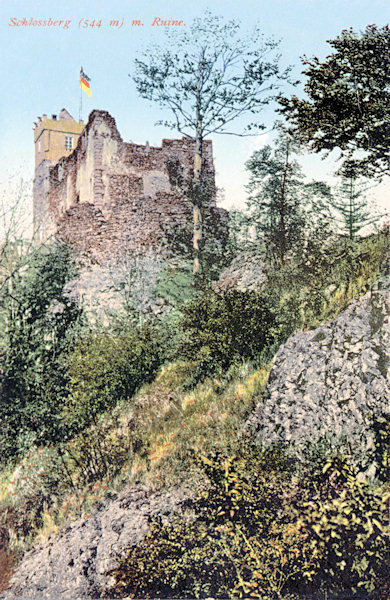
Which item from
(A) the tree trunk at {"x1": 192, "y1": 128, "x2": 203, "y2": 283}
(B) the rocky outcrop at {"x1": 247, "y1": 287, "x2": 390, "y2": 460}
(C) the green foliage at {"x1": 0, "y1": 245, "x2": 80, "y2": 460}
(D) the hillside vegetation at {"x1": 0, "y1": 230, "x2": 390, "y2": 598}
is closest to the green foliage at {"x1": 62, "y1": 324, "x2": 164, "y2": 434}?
(D) the hillside vegetation at {"x1": 0, "y1": 230, "x2": 390, "y2": 598}

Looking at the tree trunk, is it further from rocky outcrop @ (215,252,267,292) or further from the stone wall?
rocky outcrop @ (215,252,267,292)

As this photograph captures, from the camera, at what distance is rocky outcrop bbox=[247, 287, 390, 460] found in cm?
504

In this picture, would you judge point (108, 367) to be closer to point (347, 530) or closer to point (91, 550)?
point (91, 550)

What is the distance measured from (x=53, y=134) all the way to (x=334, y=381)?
185 inches

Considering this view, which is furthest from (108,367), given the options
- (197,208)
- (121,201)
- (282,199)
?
(282,199)

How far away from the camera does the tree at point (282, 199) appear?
5.83 metres

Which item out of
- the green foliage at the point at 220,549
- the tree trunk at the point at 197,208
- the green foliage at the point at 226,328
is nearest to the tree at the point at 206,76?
the tree trunk at the point at 197,208

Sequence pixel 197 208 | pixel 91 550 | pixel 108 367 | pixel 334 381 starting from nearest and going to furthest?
pixel 91 550 < pixel 334 381 < pixel 108 367 < pixel 197 208

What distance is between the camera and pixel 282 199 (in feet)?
19.9

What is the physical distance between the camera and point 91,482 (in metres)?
5.39

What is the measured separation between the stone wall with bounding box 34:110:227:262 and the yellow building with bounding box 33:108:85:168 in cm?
13

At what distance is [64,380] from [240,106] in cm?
407

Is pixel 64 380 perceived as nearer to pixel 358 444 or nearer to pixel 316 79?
pixel 358 444

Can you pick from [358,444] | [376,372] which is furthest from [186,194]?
[358,444]
